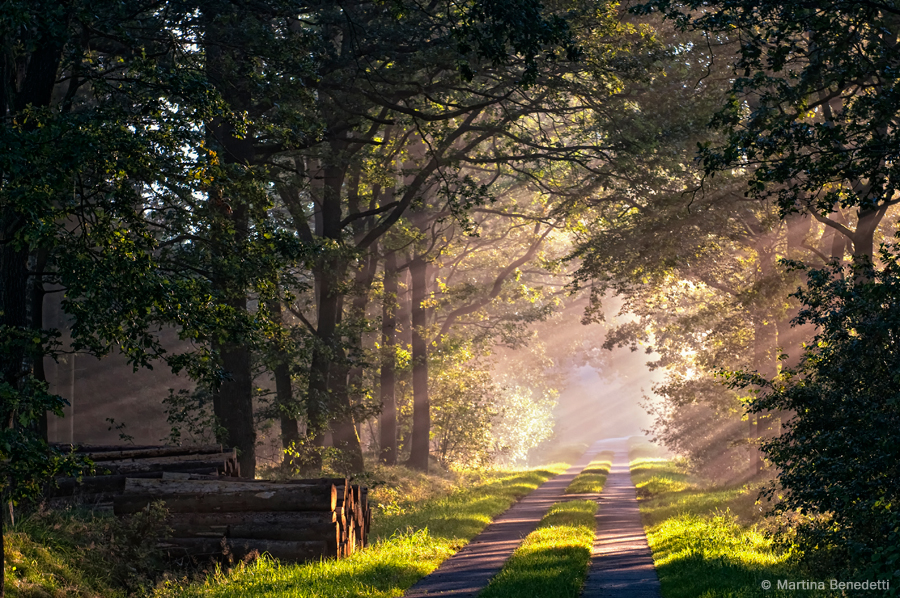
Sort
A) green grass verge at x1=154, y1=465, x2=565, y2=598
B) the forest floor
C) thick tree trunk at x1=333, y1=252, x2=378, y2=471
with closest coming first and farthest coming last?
green grass verge at x1=154, y1=465, x2=565, y2=598 < the forest floor < thick tree trunk at x1=333, y1=252, x2=378, y2=471

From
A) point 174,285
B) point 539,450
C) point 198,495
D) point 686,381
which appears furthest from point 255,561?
point 539,450

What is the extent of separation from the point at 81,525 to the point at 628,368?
4129 inches

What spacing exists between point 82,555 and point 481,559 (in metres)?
A: 6.40

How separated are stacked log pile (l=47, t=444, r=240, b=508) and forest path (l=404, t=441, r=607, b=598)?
460 cm

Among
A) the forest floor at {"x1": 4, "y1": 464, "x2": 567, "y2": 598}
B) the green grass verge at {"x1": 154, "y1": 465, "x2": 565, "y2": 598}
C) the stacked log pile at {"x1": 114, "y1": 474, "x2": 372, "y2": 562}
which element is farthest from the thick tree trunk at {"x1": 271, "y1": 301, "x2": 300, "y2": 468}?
the stacked log pile at {"x1": 114, "y1": 474, "x2": 372, "y2": 562}

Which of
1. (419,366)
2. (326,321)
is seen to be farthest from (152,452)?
(419,366)

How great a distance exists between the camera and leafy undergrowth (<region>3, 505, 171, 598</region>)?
10.1m

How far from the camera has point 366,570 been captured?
11.1 m

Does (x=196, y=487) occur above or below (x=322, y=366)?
below

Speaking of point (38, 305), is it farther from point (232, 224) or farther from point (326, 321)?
point (326, 321)

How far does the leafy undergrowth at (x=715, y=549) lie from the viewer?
947 centimetres

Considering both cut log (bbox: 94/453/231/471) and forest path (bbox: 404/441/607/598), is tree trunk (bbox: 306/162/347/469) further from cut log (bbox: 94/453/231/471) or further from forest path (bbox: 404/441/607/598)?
cut log (bbox: 94/453/231/471)

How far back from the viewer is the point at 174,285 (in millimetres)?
9414

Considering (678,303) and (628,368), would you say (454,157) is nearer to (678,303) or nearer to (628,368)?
(678,303)
